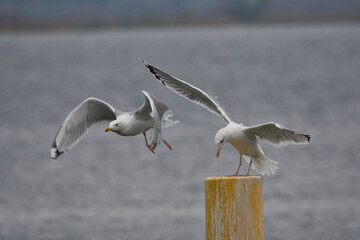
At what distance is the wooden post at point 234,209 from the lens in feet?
24.0

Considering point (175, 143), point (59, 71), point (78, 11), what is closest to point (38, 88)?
point (59, 71)

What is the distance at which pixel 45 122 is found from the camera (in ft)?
105

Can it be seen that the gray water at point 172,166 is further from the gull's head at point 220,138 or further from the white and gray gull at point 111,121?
the gull's head at point 220,138

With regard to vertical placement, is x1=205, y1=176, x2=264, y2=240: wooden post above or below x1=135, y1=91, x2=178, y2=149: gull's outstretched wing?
below

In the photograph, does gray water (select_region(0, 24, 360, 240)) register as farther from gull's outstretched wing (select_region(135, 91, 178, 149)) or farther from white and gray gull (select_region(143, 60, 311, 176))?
white and gray gull (select_region(143, 60, 311, 176))

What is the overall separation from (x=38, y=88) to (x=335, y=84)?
16555 millimetres

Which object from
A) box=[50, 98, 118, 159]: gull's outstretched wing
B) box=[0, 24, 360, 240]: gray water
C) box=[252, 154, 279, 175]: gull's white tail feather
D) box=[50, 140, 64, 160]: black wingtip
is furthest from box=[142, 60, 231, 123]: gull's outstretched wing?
box=[0, 24, 360, 240]: gray water

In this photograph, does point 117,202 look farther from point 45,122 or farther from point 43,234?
point 45,122

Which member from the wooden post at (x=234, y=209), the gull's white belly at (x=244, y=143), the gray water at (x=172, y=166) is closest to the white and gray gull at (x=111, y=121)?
the gull's white belly at (x=244, y=143)

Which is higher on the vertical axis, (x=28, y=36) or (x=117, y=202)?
(x=28, y=36)

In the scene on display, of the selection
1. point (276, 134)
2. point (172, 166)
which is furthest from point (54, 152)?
point (172, 166)

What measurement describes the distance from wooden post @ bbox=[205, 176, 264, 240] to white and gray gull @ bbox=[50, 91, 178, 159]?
1851mm

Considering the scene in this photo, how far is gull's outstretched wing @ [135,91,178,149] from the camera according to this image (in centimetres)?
912

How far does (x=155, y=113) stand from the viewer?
906cm
